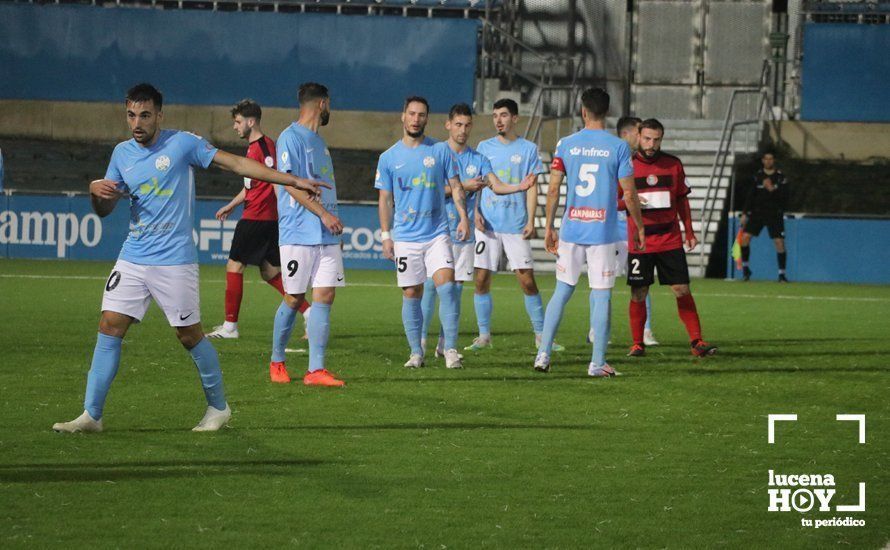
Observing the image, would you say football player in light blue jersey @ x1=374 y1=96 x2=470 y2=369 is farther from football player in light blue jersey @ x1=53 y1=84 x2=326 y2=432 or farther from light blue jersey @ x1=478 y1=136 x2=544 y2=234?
football player in light blue jersey @ x1=53 y1=84 x2=326 y2=432

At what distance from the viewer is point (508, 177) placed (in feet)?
44.6

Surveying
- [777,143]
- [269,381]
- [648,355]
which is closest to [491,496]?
[269,381]

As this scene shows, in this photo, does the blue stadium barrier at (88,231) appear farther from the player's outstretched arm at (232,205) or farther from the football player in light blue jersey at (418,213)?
the football player in light blue jersey at (418,213)

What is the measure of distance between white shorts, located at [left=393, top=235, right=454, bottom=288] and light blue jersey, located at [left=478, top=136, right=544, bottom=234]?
6.94 feet

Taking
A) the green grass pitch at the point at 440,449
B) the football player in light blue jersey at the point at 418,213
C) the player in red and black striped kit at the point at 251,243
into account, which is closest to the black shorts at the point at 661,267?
the green grass pitch at the point at 440,449

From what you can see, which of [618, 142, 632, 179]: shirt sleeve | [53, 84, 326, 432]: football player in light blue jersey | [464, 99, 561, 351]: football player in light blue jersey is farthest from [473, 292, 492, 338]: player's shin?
[53, 84, 326, 432]: football player in light blue jersey

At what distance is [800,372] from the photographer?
38.9 ft

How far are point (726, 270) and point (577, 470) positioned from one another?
70.2 feet

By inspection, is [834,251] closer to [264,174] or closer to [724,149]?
[724,149]

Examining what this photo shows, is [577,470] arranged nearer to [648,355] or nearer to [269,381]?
[269,381]

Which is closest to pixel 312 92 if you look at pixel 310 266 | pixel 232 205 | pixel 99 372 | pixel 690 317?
pixel 310 266

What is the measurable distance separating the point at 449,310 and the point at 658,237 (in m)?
2.39

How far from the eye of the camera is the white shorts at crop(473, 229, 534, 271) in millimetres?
13500

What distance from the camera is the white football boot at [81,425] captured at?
26.7 ft
